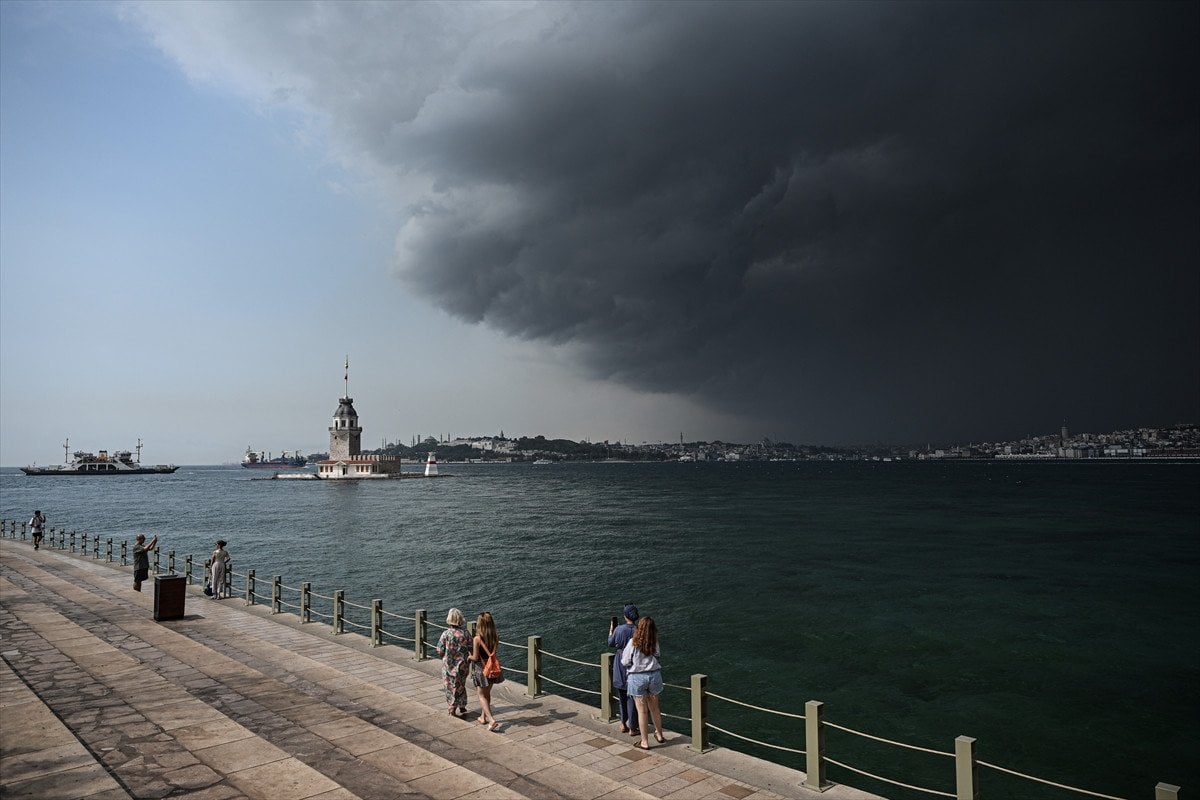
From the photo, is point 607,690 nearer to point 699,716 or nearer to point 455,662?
point 699,716

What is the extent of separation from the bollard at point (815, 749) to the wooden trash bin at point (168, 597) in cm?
1649

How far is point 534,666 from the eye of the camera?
1218 centimetres

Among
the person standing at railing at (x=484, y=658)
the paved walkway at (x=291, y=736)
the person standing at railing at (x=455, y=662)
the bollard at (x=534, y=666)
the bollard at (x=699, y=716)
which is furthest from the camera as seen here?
the bollard at (x=534, y=666)

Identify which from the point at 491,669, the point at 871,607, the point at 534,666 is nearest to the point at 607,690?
the point at 534,666

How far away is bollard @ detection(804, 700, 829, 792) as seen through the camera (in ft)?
28.1

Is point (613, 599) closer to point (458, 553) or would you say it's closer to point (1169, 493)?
point (458, 553)

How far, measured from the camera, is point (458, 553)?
50.8 meters

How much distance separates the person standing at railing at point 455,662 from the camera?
1081 cm

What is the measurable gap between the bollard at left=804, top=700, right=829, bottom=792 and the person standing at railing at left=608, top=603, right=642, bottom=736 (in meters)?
2.76

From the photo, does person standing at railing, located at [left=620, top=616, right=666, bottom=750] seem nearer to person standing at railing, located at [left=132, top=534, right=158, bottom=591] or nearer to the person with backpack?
the person with backpack

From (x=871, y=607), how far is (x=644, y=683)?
83.6ft

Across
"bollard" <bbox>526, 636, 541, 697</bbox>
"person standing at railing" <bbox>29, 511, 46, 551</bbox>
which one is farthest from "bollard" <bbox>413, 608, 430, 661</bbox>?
"person standing at railing" <bbox>29, 511, 46, 551</bbox>

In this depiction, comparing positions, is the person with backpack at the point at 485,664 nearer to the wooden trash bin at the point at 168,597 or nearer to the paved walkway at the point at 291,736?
the paved walkway at the point at 291,736

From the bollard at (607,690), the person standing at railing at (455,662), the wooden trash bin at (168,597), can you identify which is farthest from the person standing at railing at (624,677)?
the wooden trash bin at (168,597)
